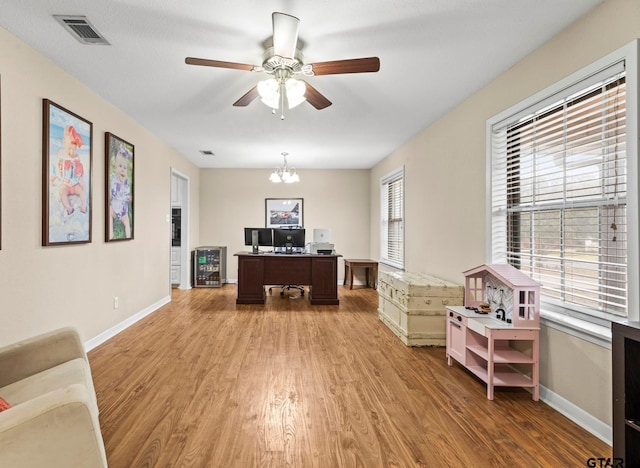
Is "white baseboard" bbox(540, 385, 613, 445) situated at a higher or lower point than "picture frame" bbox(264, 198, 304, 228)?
lower

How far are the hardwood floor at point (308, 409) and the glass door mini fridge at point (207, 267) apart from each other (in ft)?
10.4

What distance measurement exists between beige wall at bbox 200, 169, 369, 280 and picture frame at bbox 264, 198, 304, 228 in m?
0.09

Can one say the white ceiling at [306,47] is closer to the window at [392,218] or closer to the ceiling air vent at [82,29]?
the ceiling air vent at [82,29]

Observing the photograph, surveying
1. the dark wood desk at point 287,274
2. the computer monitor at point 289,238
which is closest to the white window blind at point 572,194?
the dark wood desk at point 287,274

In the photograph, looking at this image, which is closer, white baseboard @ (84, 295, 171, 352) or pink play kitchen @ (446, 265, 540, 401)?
pink play kitchen @ (446, 265, 540, 401)

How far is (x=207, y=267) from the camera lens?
704 centimetres

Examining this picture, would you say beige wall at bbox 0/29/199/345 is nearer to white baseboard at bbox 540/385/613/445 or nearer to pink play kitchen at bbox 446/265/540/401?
pink play kitchen at bbox 446/265/540/401

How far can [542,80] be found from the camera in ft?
8.15

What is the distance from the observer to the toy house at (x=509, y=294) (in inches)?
95.3

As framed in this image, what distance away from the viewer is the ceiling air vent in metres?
2.21

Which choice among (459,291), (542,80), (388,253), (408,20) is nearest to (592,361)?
(459,291)

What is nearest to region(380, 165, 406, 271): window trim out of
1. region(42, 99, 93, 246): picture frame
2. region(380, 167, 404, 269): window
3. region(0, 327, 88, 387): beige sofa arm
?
region(380, 167, 404, 269): window

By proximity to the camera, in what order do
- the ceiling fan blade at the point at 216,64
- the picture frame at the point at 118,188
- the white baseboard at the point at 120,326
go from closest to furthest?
the ceiling fan blade at the point at 216,64, the white baseboard at the point at 120,326, the picture frame at the point at 118,188

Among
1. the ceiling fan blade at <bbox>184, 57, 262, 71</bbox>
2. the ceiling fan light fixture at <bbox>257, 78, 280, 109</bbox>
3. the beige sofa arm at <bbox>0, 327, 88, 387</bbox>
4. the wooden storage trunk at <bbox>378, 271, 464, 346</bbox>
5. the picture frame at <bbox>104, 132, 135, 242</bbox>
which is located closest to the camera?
the beige sofa arm at <bbox>0, 327, 88, 387</bbox>
